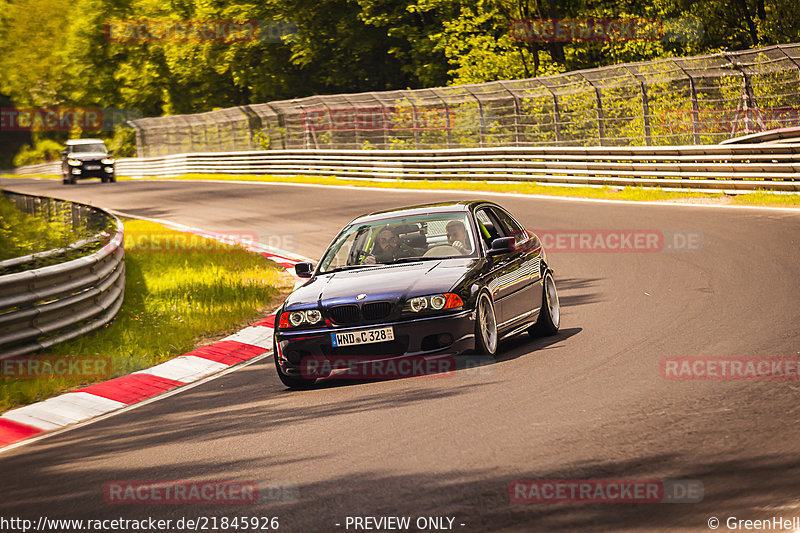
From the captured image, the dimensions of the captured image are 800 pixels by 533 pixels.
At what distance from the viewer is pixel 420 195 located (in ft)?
98.0

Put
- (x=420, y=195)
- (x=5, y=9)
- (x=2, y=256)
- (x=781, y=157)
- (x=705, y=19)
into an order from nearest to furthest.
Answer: (x=2, y=256) → (x=781, y=157) → (x=420, y=195) → (x=705, y=19) → (x=5, y=9)

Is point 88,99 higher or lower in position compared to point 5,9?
lower

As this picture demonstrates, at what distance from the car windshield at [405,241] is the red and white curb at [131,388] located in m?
1.69

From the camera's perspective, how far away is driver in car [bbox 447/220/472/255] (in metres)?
9.62

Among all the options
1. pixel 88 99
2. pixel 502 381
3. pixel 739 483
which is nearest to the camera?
pixel 739 483

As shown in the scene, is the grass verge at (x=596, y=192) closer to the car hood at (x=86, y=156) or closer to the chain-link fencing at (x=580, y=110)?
the chain-link fencing at (x=580, y=110)

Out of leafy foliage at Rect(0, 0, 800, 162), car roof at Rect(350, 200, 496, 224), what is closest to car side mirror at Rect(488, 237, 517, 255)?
car roof at Rect(350, 200, 496, 224)

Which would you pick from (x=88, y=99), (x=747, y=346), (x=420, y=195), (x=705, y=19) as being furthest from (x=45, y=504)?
(x=88, y=99)

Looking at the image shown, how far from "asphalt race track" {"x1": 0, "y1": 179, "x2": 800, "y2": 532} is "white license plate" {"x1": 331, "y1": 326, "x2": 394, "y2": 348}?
0.38m

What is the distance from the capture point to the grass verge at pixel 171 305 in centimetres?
1059

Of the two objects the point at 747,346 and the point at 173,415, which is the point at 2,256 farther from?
the point at 747,346

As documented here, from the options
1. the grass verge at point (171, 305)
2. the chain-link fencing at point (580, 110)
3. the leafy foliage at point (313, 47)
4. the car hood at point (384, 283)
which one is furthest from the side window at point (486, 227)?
the leafy foliage at point (313, 47)

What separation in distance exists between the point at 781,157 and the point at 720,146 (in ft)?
6.29

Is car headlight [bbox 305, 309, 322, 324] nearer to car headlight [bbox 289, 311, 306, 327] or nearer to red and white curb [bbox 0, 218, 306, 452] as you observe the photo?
car headlight [bbox 289, 311, 306, 327]
